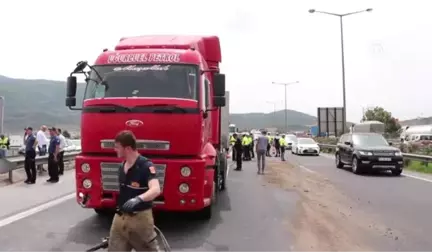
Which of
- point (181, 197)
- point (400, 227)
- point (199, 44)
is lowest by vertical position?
point (400, 227)

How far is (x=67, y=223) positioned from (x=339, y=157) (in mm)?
16513

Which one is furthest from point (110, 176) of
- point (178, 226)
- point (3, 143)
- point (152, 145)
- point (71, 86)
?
point (3, 143)

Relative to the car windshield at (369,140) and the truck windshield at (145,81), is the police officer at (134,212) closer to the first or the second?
the truck windshield at (145,81)

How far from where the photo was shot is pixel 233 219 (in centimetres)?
915

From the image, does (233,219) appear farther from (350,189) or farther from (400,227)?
(350,189)

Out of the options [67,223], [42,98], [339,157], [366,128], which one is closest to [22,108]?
[42,98]

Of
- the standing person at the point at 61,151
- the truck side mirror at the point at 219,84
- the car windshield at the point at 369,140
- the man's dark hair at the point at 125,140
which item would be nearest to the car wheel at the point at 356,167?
the car windshield at the point at 369,140

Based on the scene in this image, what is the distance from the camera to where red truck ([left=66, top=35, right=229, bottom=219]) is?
24.8 feet

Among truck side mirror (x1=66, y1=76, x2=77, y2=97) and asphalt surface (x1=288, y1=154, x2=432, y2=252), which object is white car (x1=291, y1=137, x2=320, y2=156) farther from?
truck side mirror (x1=66, y1=76, x2=77, y2=97)

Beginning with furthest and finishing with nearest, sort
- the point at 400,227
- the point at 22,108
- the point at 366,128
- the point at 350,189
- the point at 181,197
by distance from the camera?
1. the point at 22,108
2. the point at 366,128
3. the point at 350,189
4. the point at 400,227
5. the point at 181,197

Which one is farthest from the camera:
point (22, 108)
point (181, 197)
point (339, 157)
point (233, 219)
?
point (22, 108)

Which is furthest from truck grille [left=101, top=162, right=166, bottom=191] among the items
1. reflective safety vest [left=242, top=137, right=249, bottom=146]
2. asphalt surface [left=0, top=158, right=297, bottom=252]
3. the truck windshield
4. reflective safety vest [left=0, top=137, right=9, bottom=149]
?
reflective safety vest [left=242, top=137, right=249, bottom=146]

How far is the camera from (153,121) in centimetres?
759

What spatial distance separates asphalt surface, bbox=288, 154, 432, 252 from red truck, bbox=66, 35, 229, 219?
3008mm
